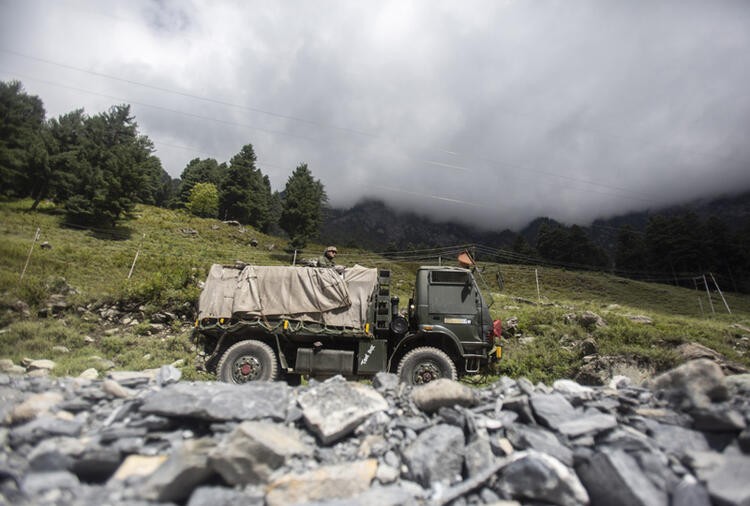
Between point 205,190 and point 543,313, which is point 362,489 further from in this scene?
point 205,190

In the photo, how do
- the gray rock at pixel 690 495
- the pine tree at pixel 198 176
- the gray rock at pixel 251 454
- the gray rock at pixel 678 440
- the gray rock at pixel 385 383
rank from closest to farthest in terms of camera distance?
the gray rock at pixel 690 495, the gray rock at pixel 251 454, the gray rock at pixel 678 440, the gray rock at pixel 385 383, the pine tree at pixel 198 176

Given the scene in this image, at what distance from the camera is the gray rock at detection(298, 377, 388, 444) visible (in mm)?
3932

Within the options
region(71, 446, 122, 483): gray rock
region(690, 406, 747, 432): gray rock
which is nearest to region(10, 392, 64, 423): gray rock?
region(71, 446, 122, 483): gray rock

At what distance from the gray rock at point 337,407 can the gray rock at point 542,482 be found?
5.60 ft

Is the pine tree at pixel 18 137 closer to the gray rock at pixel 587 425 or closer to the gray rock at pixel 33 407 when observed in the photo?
the gray rock at pixel 33 407

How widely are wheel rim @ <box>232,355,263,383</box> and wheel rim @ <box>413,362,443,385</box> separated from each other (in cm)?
355

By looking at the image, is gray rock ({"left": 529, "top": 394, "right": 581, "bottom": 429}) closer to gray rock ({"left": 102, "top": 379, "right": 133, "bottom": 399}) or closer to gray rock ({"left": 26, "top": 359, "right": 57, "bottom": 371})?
gray rock ({"left": 102, "top": 379, "right": 133, "bottom": 399})

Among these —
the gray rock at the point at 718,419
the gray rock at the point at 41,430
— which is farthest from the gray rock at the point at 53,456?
the gray rock at the point at 718,419

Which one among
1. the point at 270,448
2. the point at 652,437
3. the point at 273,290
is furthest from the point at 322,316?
the point at 652,437

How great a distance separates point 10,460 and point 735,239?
7789 cm

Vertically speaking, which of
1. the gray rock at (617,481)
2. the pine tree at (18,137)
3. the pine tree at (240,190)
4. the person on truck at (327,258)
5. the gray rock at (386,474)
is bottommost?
the gray rock at (386,474)

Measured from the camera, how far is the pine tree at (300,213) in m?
37.4

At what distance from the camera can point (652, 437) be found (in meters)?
3.74

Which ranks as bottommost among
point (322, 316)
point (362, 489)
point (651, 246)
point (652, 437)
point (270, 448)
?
point (362, 489)
